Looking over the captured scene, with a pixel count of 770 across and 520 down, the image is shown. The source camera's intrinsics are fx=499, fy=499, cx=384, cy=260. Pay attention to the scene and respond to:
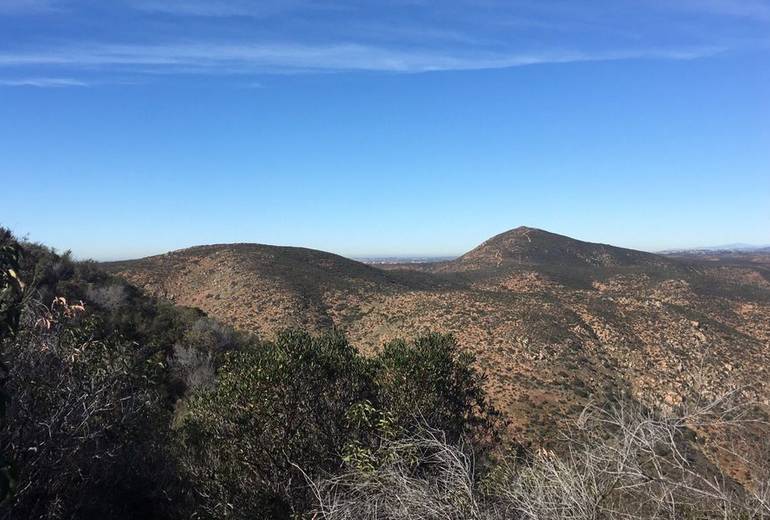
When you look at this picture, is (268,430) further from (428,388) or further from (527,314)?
(527,314)

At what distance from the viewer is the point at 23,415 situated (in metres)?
5.43

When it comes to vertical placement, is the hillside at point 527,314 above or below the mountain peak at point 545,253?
below

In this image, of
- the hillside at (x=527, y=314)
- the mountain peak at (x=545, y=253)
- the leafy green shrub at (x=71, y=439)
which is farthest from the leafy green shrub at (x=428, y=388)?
the mountain peak at (x=545, y=253)

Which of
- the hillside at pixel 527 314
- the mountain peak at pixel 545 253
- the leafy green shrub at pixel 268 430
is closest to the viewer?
the leafy green shrub at pixel 268 430

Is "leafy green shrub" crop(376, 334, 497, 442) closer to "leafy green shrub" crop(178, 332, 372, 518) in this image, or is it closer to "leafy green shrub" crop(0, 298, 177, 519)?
"leafy green shrub" crop(178, 332, 372, 518)

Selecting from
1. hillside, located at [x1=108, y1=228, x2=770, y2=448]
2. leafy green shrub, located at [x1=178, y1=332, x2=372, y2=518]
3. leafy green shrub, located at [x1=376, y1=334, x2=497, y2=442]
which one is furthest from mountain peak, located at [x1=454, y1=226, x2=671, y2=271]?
leafy green shrub, located at [x1=178, y1=332, x2=372, y2=518]

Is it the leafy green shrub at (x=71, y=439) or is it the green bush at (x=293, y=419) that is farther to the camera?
the green bush at (x=293, y=419)

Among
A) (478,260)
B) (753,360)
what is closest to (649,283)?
(753,360)

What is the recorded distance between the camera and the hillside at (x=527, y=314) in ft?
76.0

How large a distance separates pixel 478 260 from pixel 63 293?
55.9 meters

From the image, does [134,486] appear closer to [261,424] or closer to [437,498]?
[261,424]

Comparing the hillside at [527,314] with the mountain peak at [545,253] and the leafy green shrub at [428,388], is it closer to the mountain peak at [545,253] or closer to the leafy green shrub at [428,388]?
the leafy green shrub at [428,388]

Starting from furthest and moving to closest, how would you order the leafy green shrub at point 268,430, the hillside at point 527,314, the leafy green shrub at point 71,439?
the hillside at point 527,314 < the leafy green shrub at point 268,430 < the leafy green shrub at point 71,439

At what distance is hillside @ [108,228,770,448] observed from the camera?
23.2 metres
